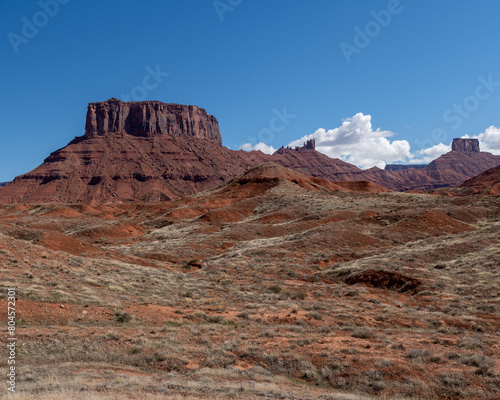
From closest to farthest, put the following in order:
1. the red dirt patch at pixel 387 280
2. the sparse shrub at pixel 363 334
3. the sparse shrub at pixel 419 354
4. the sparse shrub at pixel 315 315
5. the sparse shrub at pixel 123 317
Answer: the sparse shrub at pixel 419 354 → the sparse shrub at pixel 363 334 → the sparse shrub at pixel 123 317 → the sparse shrub at pixel 315 315 → the red dirt patch at pixel 387 280

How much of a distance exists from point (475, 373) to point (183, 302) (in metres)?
11.8

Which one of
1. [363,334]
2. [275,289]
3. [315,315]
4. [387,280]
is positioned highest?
[275,289]

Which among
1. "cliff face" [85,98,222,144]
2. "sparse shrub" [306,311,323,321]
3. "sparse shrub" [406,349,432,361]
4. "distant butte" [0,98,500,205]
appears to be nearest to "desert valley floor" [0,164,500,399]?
"sparse shrub" [406,349,432,361]

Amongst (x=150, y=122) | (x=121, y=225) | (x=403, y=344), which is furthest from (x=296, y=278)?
(x=150, y=122)

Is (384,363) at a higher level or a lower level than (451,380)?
higher

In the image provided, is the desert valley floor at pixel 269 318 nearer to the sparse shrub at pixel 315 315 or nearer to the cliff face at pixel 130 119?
the sparse shrub at pixel 315 315

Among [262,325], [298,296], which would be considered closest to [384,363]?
[262,325]

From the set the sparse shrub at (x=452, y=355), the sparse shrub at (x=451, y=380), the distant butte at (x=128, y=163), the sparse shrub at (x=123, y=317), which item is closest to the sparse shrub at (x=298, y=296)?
the sparse shrub at (x=123, y=317)

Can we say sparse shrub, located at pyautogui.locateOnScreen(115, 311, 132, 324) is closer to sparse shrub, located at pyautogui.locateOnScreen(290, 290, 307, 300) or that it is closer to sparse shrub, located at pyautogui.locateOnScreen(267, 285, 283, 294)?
sparse shrub, located at pyautogui.locateOnScreen(290, 290, 307, 300)

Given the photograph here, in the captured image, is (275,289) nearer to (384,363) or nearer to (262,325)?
(262,325)

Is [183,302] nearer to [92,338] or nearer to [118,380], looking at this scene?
[92,338]

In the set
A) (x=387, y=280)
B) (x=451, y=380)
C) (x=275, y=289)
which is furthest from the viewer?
(x=387, y=280)

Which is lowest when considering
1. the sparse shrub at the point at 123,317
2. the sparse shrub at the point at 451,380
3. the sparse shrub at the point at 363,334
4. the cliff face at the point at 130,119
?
the sparse shrub at the point at 451,380

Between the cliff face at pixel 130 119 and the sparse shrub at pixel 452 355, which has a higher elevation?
the cliff face at pixel 130 119
